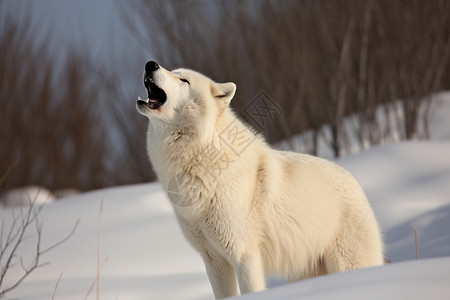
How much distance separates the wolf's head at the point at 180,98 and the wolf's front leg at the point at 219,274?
0.77m

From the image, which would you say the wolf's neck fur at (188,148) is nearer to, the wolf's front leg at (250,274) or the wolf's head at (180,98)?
the wolf's head at (180,98)

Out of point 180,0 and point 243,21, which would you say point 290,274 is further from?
point 180,0

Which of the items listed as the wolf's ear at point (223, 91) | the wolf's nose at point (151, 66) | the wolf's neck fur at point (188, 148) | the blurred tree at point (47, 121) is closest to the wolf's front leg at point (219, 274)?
the wolf's neck fur at point (188, 148)

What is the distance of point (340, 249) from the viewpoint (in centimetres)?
312

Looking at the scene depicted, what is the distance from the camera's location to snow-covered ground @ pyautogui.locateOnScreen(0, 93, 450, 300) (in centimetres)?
439

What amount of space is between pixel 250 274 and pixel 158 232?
279cm

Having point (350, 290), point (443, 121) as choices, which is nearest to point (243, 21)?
point (443, 121)

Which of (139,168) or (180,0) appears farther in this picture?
(139,168)

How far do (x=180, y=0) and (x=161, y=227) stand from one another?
17.2 feet

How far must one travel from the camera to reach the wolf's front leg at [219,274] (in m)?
2.97

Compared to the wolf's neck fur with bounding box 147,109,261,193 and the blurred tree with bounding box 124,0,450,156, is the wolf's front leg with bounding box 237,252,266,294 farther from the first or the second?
the blurred tree with bounding box 124,0,450,156

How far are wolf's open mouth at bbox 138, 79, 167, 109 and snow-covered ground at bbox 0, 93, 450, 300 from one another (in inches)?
48.7

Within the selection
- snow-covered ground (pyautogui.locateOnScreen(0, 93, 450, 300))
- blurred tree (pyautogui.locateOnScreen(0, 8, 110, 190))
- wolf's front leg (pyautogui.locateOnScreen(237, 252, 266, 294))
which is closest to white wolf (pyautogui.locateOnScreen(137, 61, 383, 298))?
wolf's front leg (pyautogui.locateOnScreen(237, 252, 266, 294))

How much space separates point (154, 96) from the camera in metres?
3.03
